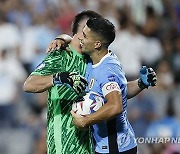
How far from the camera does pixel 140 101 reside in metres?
11.5

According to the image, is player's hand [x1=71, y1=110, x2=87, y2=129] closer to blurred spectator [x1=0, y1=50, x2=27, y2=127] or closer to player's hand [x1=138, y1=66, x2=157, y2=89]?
player's hand [x1=138, y1=66, x2=157, y2=89]

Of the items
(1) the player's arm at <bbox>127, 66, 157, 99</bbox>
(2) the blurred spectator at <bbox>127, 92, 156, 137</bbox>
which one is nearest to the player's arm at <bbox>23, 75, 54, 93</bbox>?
(1) the player's arm at <bbox>127, 66, 157, 99</bbox>

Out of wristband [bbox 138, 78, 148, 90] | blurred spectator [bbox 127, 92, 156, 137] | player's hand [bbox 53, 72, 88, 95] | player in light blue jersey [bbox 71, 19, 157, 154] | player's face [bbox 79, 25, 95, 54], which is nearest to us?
player's hand [bbox 53, 72, 88, 95]

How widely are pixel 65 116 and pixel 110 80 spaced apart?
669 mm

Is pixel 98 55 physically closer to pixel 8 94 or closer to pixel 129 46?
pixel 8 94

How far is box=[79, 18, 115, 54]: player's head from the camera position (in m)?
5.94

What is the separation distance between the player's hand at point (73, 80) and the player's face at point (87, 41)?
15.1 inches

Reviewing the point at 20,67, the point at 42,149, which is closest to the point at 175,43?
the point at 20,67

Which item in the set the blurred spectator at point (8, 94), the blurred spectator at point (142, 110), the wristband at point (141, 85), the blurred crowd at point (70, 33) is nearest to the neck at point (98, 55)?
the wristband at point (141, 85)

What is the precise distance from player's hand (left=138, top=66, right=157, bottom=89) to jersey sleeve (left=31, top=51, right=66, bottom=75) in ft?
2.78

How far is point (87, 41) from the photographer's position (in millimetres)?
5992

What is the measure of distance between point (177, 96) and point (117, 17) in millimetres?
2374

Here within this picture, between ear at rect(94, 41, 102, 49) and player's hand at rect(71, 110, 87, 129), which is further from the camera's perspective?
ear at rect(94, 41, 102, 49)

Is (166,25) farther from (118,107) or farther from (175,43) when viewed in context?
(118,107)
